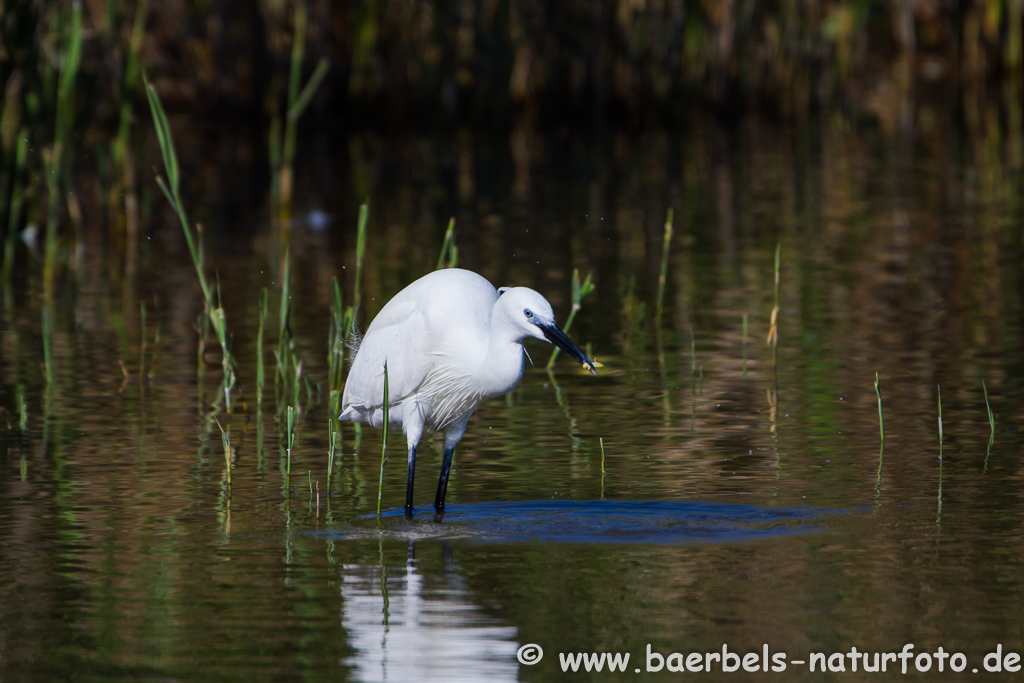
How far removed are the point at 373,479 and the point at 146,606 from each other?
1.66 metres

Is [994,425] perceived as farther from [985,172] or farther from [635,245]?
[985,172]

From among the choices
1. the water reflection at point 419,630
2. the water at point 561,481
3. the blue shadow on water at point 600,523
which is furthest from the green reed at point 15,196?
the water reflection at point 419,630

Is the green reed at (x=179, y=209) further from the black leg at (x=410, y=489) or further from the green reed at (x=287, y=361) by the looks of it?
the black leg at (x=410, y=489)

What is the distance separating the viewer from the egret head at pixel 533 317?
210 inches

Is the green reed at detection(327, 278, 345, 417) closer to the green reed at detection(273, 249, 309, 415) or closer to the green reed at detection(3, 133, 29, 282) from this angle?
the green reed at detection(273, 249, 309, 415)

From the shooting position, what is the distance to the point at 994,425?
6766 millimetres

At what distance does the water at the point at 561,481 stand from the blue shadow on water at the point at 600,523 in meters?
0.01

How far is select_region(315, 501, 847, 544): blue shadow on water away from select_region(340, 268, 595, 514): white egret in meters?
0.18

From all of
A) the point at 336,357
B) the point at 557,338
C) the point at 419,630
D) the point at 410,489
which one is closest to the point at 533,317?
the point at 557,338

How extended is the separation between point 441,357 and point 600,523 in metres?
0.84

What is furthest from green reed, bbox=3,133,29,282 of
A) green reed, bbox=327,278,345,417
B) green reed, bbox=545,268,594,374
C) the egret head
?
the egret head

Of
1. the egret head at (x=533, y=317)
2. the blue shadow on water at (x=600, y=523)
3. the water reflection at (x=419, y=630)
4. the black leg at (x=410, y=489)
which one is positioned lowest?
the water reflection at (x=419, y=630)

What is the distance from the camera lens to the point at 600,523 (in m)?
5.55

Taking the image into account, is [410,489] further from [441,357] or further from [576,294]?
[576,294]
